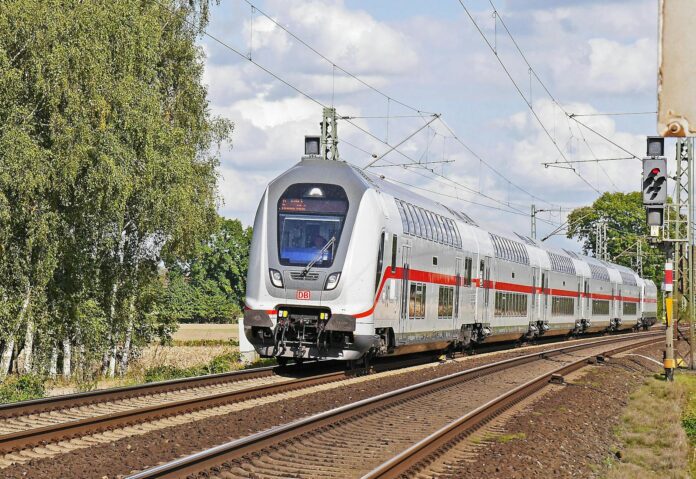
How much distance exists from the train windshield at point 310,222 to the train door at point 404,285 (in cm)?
256

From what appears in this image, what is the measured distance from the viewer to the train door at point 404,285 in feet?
70.0

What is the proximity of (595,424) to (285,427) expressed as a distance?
5.67m

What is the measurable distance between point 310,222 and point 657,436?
7.72m

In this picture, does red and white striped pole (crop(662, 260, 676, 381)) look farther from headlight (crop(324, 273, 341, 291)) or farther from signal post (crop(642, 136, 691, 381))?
headlight (crop(324, 273, 341, 291))

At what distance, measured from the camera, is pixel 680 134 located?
291cm

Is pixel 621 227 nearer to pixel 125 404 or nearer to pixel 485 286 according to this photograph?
pixel 485 286

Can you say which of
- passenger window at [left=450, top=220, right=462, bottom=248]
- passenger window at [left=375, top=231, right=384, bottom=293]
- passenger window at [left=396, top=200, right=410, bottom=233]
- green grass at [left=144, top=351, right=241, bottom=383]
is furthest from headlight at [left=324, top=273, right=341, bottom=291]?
passenger window at [left=450, top=220, right=462, bottom=248]

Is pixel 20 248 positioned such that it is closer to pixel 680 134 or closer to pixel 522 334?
pixel 522 334

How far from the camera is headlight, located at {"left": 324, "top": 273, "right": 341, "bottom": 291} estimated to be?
18766 millimetres

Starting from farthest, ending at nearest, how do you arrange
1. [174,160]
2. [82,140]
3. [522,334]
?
[522,334] < [174,160] < [82,140]

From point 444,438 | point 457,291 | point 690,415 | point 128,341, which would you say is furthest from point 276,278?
point 128,341

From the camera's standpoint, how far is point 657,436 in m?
14.5

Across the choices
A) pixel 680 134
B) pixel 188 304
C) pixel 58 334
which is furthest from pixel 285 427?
pixel 188 304

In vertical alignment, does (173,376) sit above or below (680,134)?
below
